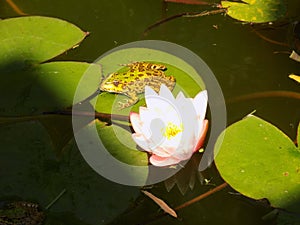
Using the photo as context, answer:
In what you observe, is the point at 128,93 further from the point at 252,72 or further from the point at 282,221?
the point at 282,221

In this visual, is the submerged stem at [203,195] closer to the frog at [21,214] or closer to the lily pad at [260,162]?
the lily pad at [260,162]

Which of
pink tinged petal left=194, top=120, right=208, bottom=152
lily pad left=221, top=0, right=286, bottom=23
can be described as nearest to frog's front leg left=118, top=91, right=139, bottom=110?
pink tinged petal left=194, top=120, right=208, bottom=152

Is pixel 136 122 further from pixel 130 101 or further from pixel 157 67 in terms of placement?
pixel 157 67

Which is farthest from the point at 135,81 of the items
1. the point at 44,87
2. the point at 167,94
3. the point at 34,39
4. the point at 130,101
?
the point at 34,39

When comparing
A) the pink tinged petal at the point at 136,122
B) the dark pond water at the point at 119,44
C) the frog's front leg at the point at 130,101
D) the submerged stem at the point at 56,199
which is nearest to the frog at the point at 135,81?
the frog's front leg at the point at 130,101

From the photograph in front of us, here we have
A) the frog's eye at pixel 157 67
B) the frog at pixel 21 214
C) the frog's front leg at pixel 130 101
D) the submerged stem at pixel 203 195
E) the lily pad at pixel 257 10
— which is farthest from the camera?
the lily pad at pixel 257 10

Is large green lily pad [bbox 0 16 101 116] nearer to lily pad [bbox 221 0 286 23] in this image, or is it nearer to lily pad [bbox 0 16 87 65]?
lily pad [bbox 0 16 87 65]
